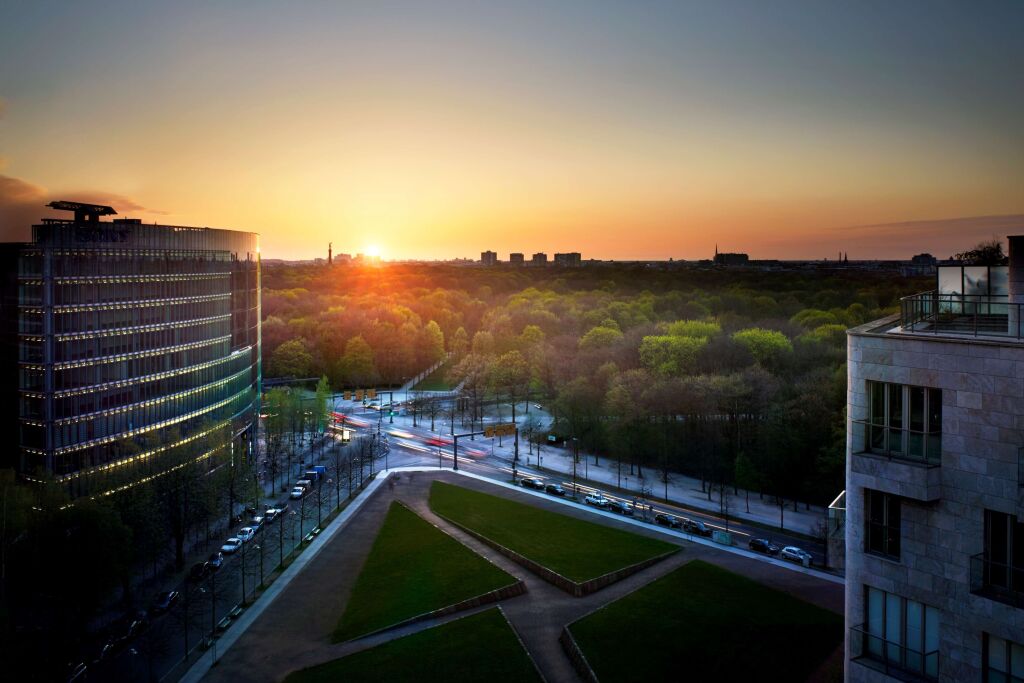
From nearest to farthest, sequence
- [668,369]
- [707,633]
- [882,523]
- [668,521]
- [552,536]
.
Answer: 1. [882,523]
2. [707,633]
3. [552,536]
4. [668,521]
5. [668,369]

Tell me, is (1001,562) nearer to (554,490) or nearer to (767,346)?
(554,490)

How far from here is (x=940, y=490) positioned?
737 inches

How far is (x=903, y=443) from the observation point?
19625 mm

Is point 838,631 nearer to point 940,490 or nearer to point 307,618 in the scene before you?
point 940,490

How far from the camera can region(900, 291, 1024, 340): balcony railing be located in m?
20.5

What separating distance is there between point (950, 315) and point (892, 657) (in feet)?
32.1

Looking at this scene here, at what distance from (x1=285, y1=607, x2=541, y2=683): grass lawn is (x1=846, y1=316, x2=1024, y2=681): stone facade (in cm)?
2286

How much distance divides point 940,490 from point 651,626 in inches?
1081

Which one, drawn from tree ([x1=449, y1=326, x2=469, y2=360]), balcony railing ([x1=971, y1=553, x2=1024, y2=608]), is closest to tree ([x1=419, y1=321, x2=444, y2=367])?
tree ([x1=449, y1=326, x2=469, y2=360])

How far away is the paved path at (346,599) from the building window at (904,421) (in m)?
24.5

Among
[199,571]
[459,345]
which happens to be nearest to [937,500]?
[199,571]

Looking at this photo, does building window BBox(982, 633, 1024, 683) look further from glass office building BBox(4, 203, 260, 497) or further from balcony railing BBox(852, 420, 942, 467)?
glass office building BBox(4, 203, 260, 497)

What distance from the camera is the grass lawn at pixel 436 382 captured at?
486 ft

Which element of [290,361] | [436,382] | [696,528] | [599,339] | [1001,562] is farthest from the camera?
[436,382]
